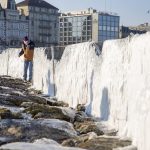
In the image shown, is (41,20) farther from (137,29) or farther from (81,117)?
(81,117)

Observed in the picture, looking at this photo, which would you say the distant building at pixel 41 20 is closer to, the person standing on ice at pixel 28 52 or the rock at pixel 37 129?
the person standing on ice at pixel 28 52

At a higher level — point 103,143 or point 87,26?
point 87,26

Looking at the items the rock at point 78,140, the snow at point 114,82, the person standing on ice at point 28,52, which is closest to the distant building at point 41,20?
the person standing on ice at point 28,52

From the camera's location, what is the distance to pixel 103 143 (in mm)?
8078

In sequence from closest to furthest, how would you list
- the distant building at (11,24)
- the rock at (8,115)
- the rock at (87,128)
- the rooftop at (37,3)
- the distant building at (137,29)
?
the rock at (87,128), the rock at (8,115), the distant building at (137,29), the distant building at (11,24), the rooftop at (37,3)

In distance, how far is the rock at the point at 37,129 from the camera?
29.2 feet

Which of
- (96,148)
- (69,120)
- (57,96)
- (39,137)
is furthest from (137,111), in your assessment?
(57,96)

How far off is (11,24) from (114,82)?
10716 cm

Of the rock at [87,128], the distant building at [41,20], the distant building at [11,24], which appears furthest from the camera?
the distant building at [41,20]

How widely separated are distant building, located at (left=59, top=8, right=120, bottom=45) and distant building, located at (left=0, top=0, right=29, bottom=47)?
38.3 feet

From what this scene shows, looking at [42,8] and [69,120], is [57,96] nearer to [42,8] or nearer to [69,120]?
[69,120]

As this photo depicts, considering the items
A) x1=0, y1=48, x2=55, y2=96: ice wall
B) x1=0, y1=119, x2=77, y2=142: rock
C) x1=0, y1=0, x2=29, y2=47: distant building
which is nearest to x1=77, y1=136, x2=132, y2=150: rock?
x1=0, y1=119, x2=77, y2=142: rock

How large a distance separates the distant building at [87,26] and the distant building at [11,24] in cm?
1169

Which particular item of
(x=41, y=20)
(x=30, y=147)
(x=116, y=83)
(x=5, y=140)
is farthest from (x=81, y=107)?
(x=41, y=20)
